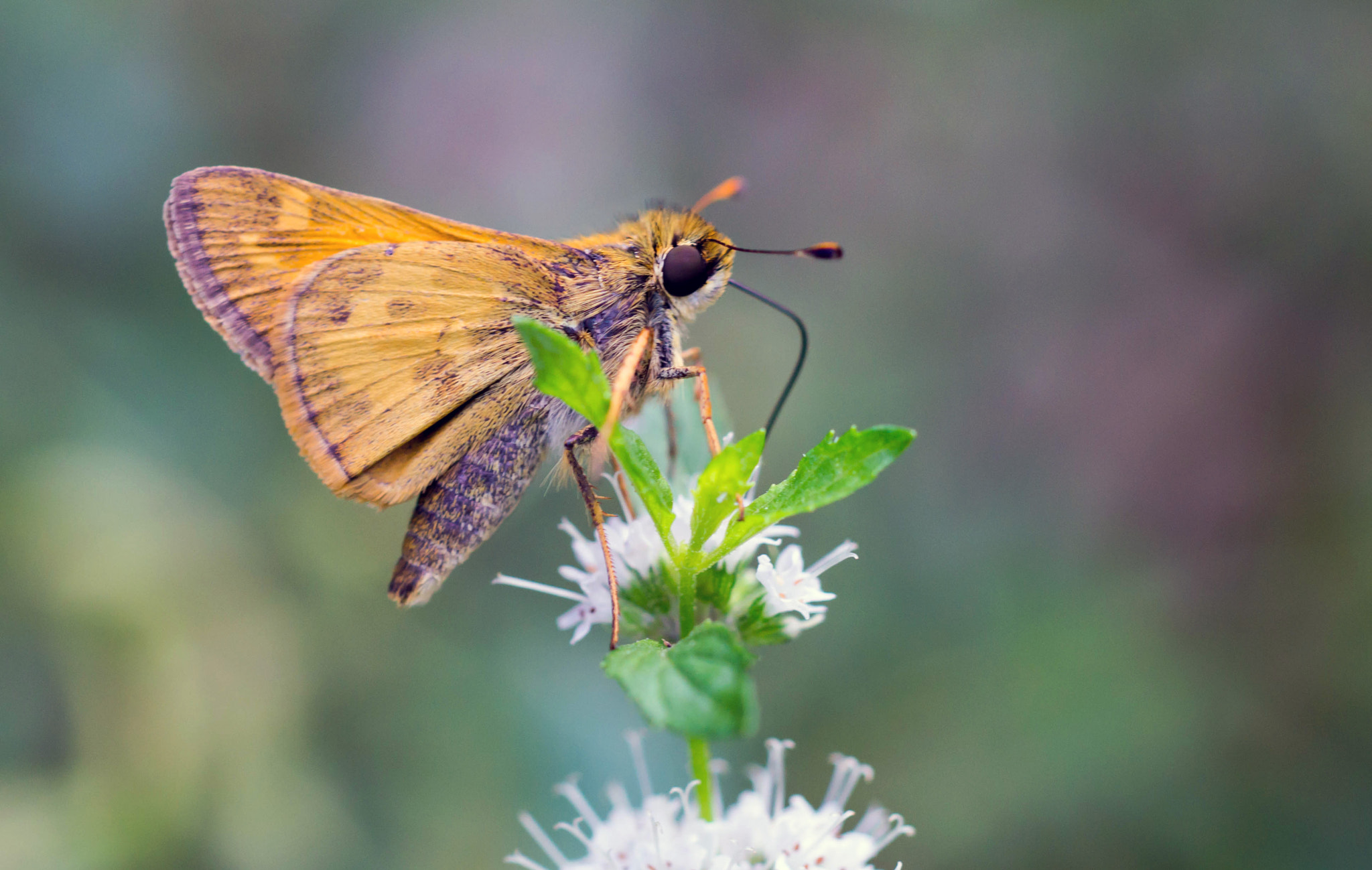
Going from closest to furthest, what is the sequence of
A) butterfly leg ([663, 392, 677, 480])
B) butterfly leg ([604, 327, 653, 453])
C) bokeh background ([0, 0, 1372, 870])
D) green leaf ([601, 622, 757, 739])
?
green leaf ([601, 622, 757, 739]), butterfly leg ([604, 327, 653, 453]), butterfly leg ([663, 392, 677, 480]), bokeh background ([0, 0, 1372, 870])

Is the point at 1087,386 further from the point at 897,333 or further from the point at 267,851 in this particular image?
the point at 267,851

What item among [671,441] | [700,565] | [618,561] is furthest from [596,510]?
[671,441]

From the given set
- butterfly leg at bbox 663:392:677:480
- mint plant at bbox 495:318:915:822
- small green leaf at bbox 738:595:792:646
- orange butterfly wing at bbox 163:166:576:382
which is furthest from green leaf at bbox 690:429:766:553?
orange butterfly wing at bbox 163:166:576:382

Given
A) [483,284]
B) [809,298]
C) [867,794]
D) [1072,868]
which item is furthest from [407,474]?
[809,298]

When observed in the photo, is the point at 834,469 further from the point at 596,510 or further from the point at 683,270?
the point at 683,270

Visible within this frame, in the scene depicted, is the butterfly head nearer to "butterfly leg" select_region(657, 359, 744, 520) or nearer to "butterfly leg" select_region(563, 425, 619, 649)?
"butterfly leg" select_region(657, 359, 744, 520)

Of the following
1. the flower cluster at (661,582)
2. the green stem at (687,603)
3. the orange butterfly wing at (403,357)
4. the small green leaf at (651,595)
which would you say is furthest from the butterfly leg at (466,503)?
the green stem at (687,603)
